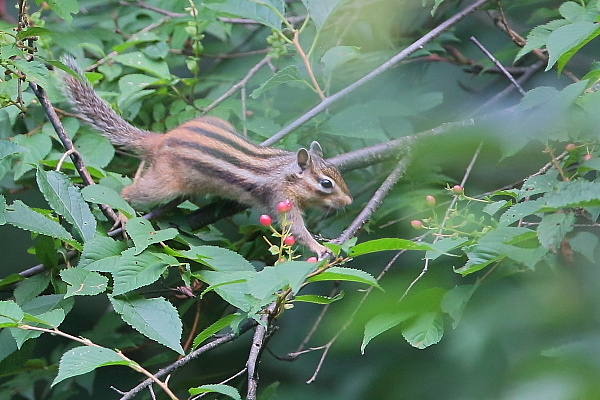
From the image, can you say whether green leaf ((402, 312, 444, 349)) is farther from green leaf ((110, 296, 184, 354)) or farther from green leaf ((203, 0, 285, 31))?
green leaf ((203, 0, 285, 31))

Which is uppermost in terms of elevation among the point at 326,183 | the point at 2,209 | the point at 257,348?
the point at 2,209

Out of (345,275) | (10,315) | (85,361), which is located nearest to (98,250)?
(10,315)

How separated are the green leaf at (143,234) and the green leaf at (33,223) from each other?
6.3 inches

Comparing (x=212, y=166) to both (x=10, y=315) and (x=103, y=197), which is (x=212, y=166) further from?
(x=10, y=315)

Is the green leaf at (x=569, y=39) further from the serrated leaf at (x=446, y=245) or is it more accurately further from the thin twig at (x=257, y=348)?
the thin twig at (x=257, y=348)

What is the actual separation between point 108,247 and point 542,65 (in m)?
1.87

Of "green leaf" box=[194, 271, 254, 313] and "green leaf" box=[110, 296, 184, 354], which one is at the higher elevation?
"green leaf" box=[194, 271, 254, 313]

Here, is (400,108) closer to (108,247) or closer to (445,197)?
(445,197)

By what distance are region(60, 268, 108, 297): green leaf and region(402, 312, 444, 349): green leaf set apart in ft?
→ 2.51

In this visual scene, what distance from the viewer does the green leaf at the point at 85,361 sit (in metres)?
1.37

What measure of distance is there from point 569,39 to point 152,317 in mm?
1183

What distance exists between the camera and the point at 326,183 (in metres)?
2.82

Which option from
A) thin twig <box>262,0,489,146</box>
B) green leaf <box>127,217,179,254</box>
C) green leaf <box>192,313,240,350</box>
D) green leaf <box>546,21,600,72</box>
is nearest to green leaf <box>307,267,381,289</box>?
green leaf <box>192,313,240,350</box>

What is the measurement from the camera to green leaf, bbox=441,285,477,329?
1.44 m
